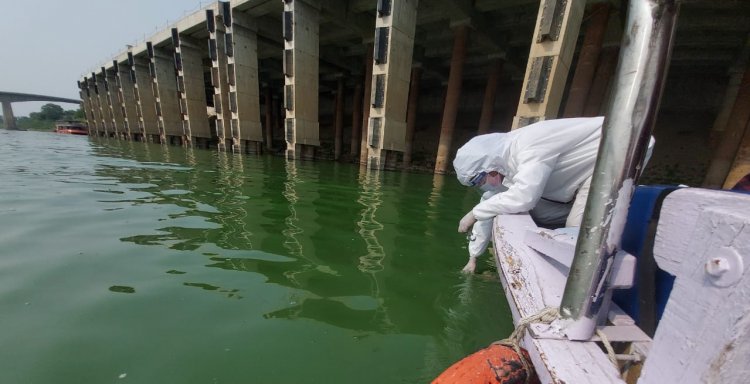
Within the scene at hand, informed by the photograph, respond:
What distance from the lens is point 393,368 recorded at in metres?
1.57

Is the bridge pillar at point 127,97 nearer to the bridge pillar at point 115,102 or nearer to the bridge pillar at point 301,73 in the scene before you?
the bridge pillar at point 115,102

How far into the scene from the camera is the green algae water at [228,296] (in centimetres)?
154

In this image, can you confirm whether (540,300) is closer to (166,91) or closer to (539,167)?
(539,167)

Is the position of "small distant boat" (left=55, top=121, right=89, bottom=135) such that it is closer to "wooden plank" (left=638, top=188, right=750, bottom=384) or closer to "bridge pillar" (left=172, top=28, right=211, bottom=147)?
"bridge pillar" (left=172, top=28, right=211, bottom=147)

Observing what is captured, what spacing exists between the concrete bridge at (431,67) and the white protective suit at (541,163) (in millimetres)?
6955

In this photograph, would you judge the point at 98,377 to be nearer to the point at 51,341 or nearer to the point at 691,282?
the point at 51,341

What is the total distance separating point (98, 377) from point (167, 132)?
→ 93.2 ft

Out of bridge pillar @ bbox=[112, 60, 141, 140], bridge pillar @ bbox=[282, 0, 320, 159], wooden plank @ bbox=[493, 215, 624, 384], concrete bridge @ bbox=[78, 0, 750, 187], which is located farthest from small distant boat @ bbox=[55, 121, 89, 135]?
wooden plank @ bbox=[493, 215, 624, 384]

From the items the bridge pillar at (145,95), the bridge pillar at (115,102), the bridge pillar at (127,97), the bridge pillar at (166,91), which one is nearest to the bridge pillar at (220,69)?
the bridge pillar at (166,91)

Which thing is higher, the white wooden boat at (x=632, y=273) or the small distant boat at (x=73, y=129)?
the white wooden boat at (x=632, y=273)

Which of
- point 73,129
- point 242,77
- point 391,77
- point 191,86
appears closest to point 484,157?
point 391,77

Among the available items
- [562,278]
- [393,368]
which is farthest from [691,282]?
[393,368]

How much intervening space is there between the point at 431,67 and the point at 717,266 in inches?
771

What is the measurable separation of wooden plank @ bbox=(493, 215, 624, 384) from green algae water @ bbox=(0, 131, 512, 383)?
0.57 m
